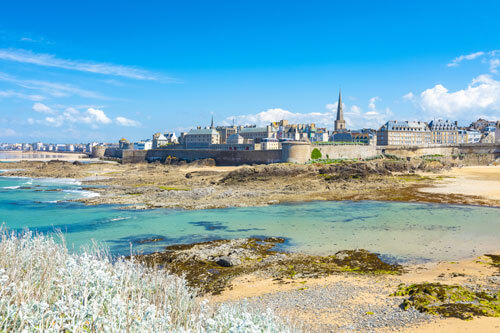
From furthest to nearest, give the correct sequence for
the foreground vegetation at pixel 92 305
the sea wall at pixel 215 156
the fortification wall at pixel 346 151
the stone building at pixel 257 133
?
the stone building at pixel 257 133
the fortification wall at pixel 346 151
the sea wall at pixel 215 156
the foreground vegetation at pixel 92 305

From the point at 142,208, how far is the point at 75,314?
19.1 m

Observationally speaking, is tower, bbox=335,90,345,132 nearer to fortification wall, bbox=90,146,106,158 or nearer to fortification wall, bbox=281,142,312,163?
fortification wall, bbox=281,142,312,163

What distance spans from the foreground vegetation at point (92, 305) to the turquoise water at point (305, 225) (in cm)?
604

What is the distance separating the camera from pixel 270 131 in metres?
91.6

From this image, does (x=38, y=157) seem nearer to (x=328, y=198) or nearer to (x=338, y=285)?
(x=328, y=198)

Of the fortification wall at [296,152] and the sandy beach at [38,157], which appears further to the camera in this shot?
the sandy beach at [38,157]

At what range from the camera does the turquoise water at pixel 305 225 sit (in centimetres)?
1340

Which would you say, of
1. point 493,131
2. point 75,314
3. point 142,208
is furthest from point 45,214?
point 493,131

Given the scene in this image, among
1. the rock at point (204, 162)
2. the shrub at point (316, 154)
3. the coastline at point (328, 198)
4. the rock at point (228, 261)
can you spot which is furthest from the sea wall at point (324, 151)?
the rock at point (228, 261)

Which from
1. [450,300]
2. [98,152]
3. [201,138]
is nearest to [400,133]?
[201,138]

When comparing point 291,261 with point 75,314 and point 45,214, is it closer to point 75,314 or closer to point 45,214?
point 75,314

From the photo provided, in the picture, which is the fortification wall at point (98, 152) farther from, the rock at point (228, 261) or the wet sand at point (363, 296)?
the wet sand at point (363, 296)

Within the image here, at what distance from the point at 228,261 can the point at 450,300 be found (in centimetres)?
609

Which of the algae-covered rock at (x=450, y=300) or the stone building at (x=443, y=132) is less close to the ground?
the stone building at (x=443, y=132)
